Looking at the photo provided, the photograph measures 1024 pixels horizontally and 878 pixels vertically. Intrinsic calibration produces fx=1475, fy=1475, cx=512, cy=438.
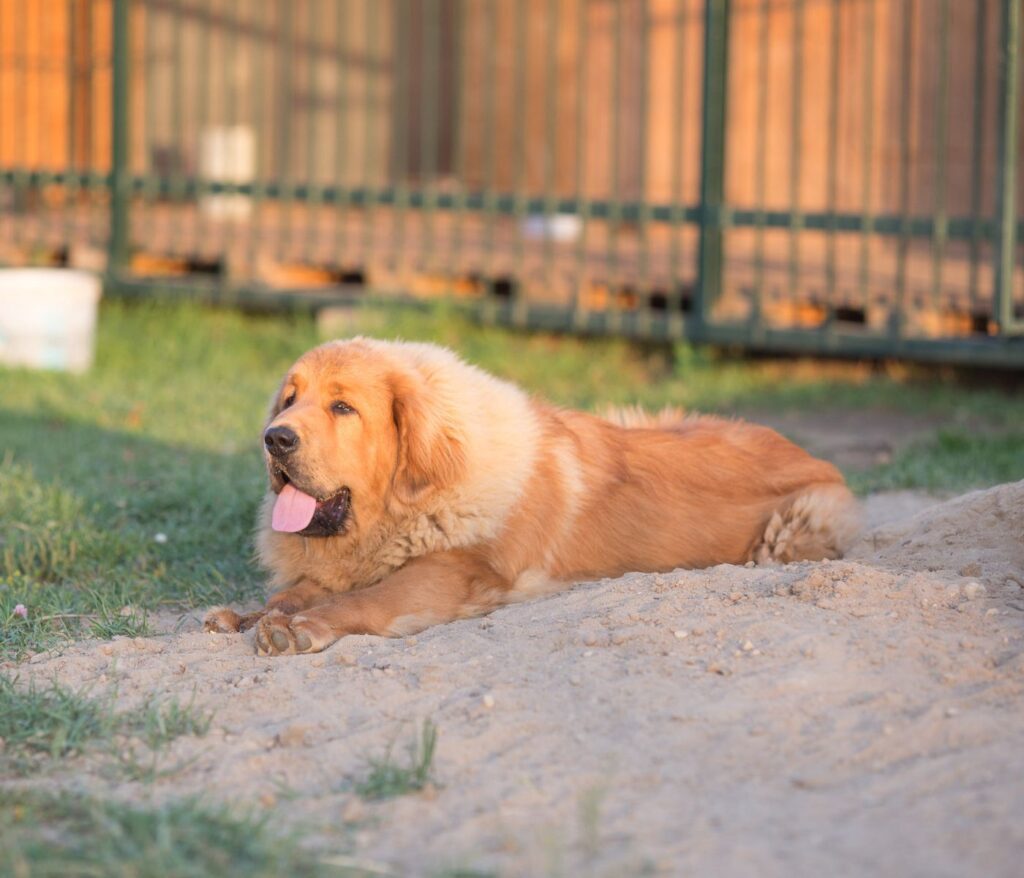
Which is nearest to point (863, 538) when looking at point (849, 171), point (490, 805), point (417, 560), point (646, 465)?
point (646, 465)

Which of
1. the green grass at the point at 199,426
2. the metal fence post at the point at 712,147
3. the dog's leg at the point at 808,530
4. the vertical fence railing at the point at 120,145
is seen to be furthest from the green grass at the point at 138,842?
the vertical fence railing at the point at 120,145

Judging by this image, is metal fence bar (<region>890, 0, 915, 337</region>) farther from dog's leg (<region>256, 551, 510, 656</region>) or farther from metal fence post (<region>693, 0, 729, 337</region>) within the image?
dog's leg (<region>256, 551, 510, 656</region>)

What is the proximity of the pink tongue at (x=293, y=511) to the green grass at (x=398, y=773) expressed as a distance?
130 centimetres

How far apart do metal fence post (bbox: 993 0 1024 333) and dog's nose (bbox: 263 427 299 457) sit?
4349 millimetres

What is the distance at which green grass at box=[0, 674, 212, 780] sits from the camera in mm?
3207

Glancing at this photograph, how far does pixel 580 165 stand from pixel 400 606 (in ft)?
17.4

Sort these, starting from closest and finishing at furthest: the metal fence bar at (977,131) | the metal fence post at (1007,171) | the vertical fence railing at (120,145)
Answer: the metal fence post at (1007,171) < the metal fence bar at (977,131) < the vertical fence railing at (120,145)

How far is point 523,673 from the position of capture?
11.8 feet

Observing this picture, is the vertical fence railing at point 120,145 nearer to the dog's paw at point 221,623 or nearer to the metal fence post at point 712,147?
the metal fence post at point 712,147

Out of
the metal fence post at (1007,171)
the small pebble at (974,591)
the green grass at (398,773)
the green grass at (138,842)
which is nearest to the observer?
the green grass at (138,842)

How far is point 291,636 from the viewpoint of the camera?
3.99 m

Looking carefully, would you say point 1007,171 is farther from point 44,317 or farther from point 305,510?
point 44,317

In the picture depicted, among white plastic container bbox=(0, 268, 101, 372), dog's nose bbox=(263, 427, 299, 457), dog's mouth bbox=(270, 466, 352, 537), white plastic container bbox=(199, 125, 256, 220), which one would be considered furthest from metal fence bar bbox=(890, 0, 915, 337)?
white plastic container bbox=(199, 125, 256, 220)

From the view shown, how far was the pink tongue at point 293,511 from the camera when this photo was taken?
434 centimetres
